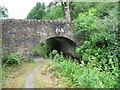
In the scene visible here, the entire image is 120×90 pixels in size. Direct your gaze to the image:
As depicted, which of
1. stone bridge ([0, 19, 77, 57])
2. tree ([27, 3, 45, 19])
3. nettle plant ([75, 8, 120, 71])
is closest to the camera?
nettle plant ([75, 8, 120, 71])

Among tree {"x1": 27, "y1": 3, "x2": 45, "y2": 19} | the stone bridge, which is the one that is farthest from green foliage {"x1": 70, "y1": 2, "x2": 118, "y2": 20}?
tree {"x1": 27, "y1": 3, "x2": 45, "y2": 19}

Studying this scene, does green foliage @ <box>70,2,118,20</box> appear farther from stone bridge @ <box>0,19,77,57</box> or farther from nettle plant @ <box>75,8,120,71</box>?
stone bridge @ <box>0,19,77,57</box>

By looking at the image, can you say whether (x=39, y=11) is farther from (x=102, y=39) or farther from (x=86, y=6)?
(x=102, y=39)

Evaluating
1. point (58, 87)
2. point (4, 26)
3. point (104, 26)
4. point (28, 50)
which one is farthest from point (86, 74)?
point (4, 26)

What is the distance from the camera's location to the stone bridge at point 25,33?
18.4 feet

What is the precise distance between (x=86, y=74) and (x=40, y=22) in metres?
4.73

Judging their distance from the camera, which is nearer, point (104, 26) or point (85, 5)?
point (104, 26)

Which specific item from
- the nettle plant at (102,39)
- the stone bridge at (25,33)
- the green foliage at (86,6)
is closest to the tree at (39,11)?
the green foliage at (86,6)

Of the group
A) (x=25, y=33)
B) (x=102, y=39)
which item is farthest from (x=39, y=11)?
(x=102, y=39)

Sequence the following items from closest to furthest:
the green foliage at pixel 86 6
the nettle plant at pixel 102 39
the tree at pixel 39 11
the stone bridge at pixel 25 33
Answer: the nettle plant at pixel 102 39 → the stone bridge at pixel 25 33 → the green foliage at pixel 86 6 → the tree at pixel 39 11

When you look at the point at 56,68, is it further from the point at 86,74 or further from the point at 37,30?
the point at 37,30

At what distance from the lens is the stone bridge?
5621mm

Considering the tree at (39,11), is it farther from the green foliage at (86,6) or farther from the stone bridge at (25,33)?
the stone bridge at (25,33)

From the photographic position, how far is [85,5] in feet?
42.3
